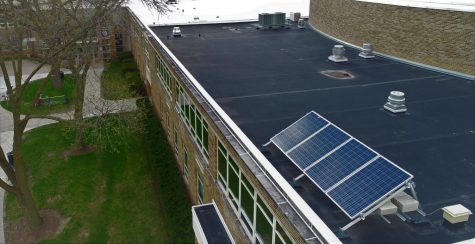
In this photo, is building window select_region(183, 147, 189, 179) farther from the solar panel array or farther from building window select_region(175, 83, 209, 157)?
the solar panel array

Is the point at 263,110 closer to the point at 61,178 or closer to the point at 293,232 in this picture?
the point at 293,232

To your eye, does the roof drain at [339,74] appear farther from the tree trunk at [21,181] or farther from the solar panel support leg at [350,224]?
the tree trunk at [21,181]

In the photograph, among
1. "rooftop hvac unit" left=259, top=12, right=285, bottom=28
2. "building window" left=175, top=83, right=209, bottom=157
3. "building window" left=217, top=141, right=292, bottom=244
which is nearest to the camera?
"building window" left=217, top=141, right=292, bottom=244

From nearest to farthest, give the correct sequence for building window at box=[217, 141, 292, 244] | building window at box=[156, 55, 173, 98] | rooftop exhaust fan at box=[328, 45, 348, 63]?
building window at box=[217, 141, 292, 244], rooftop exhaust fan at box=[328, 45, 348, 63], building window at box=[156, 55, 173, 98]

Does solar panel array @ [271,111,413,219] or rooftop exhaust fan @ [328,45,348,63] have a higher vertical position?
rooftop exhaust fan @ [328,45,348,63]

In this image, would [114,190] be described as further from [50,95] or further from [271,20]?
[50,95]

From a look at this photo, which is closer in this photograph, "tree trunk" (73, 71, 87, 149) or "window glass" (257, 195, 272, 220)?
"window glass" (257, 195, 272, 220)

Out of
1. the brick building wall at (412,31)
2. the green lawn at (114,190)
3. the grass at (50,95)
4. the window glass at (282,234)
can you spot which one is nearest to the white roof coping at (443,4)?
the brick building wall at (412,31)

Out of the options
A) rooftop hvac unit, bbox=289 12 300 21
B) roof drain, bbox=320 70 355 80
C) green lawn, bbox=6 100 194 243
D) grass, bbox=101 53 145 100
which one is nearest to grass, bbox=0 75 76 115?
grass, bbox=101 53 145 100
